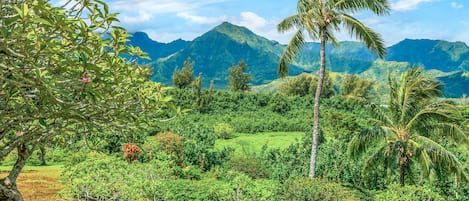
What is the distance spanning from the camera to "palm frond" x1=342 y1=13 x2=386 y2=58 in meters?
13.7

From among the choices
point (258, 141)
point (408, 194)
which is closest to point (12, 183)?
point (408, 194)

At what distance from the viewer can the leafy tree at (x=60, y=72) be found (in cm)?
288

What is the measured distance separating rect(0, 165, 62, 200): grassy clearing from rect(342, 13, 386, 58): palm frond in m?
11.5

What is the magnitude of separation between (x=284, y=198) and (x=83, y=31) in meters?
11.1

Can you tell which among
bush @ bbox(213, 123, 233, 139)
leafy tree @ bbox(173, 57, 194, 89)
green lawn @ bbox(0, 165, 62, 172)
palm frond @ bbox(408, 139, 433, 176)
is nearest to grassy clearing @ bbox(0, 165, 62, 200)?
green lawn @ bbox(0, 165, 62, 172)

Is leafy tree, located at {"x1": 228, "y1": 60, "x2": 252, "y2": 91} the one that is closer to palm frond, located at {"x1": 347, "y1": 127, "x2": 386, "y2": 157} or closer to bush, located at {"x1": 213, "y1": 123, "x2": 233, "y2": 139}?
bush, located at {"x1": 213, "y1": 123, "x2": 233, "y2": 139}

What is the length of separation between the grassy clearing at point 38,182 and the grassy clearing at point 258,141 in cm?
1061

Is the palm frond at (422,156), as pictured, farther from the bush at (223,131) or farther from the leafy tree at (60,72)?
the bush at (223,131)

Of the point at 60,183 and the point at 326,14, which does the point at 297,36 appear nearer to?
the point at 326,14

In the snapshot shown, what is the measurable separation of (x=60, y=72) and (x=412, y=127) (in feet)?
42.0

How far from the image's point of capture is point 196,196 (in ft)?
41.4

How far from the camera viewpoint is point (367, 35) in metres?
13.8

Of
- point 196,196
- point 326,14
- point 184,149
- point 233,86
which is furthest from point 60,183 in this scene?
point 233,86

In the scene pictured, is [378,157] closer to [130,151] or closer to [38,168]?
[130,151]
